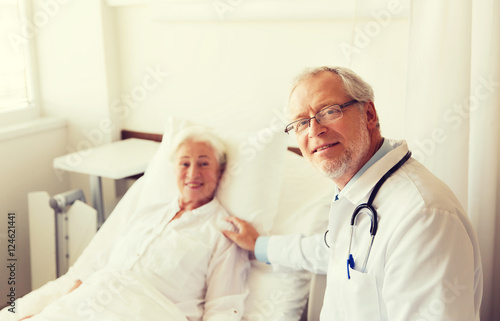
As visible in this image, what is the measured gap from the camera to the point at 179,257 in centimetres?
179

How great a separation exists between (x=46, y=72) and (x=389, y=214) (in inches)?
94.2

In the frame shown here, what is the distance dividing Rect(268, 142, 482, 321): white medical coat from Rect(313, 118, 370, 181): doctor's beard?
4 cm

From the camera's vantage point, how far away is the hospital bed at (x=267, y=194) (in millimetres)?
1821

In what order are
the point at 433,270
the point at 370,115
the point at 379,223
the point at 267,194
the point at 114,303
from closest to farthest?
the point at 433,270, the point at 379,223, the point at 370,115, the point at 114,303, the point at 267,194

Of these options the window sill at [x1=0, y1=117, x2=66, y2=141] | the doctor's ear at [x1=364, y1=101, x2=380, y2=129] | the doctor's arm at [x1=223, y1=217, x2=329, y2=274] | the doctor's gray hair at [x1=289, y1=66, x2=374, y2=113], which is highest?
the doctor's gray hair at [x1=289, y1=66, x2=374, y2=113]

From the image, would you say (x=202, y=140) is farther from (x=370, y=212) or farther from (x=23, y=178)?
(x=23, y=178)

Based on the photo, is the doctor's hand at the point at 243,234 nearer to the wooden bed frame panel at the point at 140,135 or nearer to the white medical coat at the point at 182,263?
the white medical coat at the point at 182,263

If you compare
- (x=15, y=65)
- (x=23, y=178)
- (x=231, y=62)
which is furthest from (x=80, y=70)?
(x=231, y=62)

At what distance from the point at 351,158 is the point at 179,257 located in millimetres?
798

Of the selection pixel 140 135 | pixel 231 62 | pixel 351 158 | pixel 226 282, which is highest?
pixel 231 62

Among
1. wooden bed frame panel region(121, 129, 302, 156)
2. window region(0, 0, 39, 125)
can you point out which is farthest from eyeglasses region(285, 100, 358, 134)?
window region(0, 0, 39, 125)

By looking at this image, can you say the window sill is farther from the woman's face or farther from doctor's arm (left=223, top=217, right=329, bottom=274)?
doctor's arm (left=223, top=217, right=329, bottom=274)

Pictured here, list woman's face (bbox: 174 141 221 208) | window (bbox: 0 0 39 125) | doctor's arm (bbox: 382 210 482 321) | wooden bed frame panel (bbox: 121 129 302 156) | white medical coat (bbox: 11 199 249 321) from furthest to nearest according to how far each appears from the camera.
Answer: wooden bed frame panel (bbox: 121 129 302 156)
window (bbox: 0 0 39 125)
woman's face (bbox: 174 141 221 208)
white medical coat (bbox: 11 199 249 321)
doctor's arm (bbox: 382 210 482 321)

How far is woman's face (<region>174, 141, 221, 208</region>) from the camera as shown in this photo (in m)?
1.98
